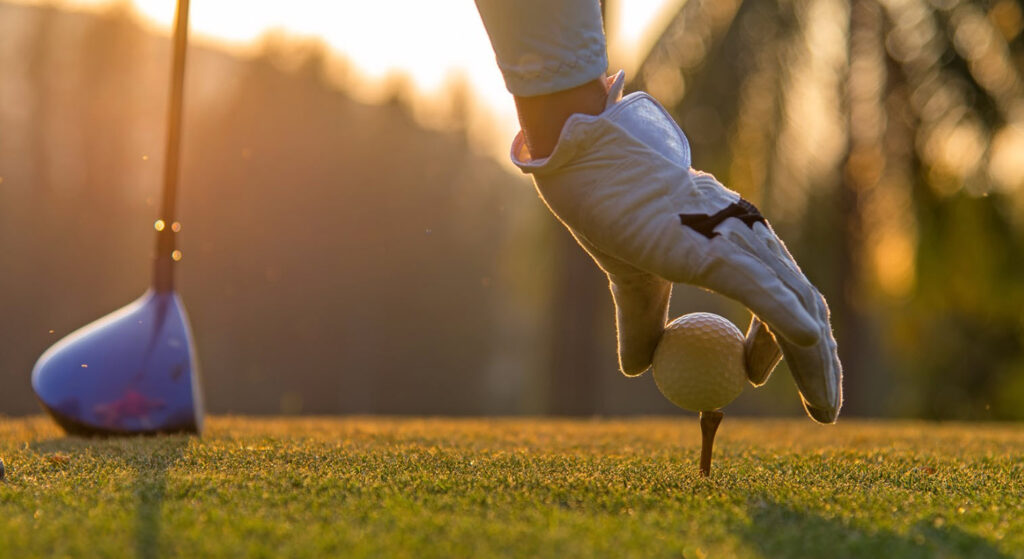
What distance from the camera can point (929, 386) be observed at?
1538 cm

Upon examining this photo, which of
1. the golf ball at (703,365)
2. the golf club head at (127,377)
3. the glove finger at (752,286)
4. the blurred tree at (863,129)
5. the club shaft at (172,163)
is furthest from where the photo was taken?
the blurred tree at (863,129)

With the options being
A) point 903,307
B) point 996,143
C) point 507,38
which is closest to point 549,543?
point 507,38

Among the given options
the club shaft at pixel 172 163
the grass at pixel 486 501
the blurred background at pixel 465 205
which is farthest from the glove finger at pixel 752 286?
the blurred background at pixel 465 205

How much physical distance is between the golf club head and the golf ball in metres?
1.61

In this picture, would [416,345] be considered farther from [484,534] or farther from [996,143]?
[484,534]

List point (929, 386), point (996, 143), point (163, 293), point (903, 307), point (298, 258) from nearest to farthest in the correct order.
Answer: point (163, 293) → point (996, 143) → point (903, 307) → point (929, 386) → point (298, 258)

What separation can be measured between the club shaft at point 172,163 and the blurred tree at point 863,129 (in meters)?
6.17

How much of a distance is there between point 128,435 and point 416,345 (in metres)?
20.2

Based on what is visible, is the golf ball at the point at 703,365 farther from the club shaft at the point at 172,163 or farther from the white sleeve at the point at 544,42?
the club shaft at the point at 172,163

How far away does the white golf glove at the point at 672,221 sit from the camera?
1.65 m

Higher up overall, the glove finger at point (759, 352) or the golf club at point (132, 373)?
the glove finger at point (759, 352)

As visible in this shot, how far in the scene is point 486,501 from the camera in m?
1.52

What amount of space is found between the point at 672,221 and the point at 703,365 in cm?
38

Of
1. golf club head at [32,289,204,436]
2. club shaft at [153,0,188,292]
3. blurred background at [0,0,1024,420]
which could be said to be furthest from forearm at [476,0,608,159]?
blurred background at [0,0,1024,420]
